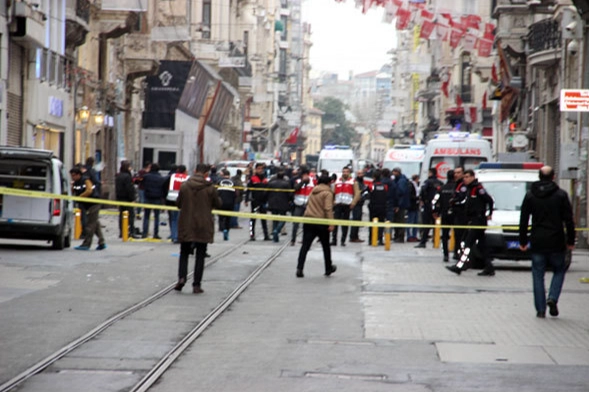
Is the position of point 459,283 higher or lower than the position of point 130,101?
lower

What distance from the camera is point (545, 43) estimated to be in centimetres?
3800

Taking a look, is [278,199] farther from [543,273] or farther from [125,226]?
[543,273]

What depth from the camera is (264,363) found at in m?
10.1

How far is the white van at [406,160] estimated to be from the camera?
44.8m

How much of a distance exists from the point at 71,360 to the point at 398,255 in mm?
15360

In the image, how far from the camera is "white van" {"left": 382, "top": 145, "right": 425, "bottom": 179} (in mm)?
44781

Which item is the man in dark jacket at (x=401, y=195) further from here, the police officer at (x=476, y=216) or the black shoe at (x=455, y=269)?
the police officer at (x=476, y=216)

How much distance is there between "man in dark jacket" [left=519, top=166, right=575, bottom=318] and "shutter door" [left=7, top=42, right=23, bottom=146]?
861 inches

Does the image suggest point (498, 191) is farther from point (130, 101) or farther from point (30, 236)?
point (130, 101)

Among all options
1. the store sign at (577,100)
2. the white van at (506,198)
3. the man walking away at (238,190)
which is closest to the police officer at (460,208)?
the white van at (506,198)

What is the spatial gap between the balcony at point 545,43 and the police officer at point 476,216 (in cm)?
1740

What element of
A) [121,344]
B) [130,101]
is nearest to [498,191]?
[121,344]

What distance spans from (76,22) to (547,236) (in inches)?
1110

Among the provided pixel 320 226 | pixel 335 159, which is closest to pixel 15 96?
pixel 320 226
